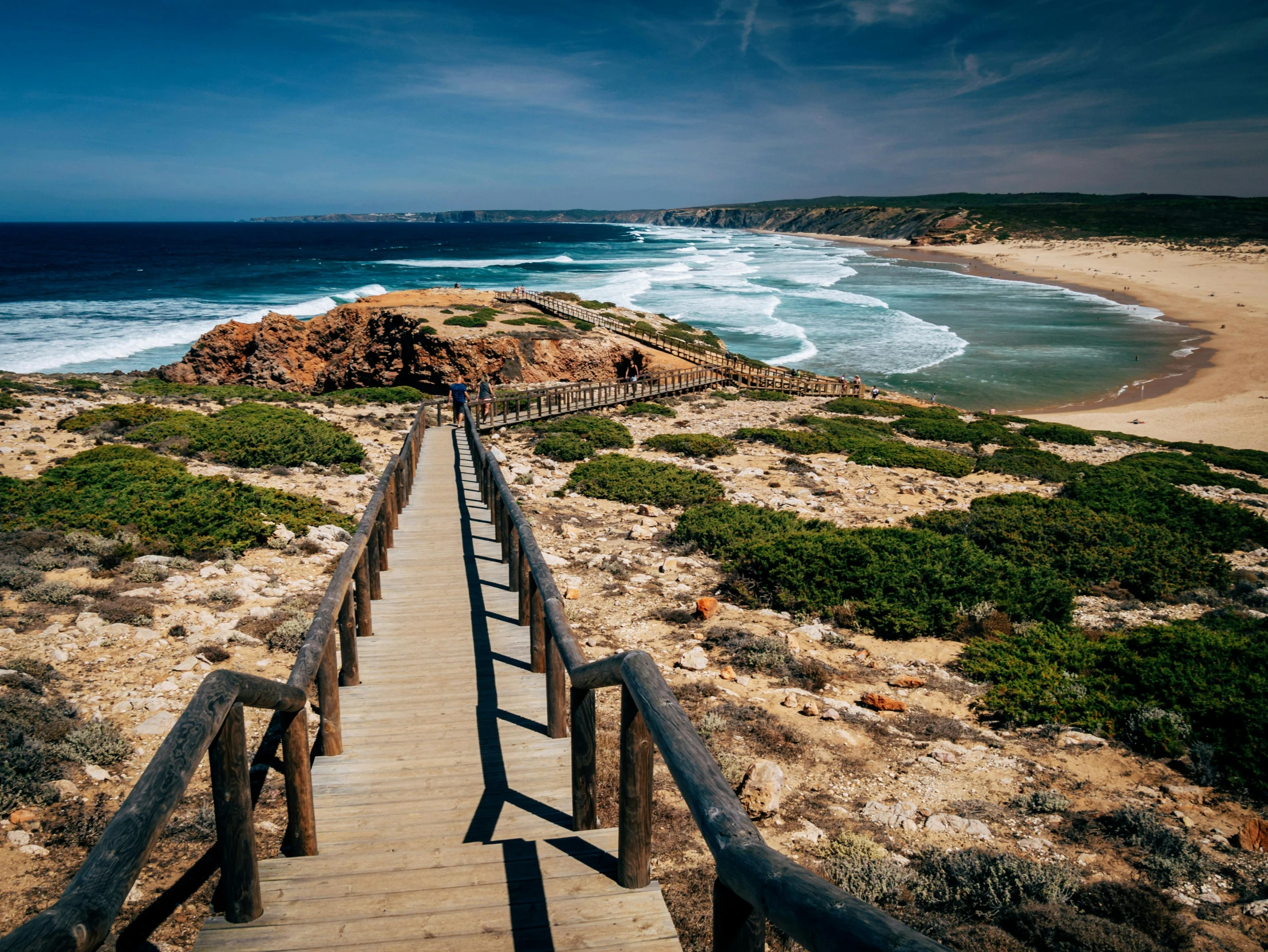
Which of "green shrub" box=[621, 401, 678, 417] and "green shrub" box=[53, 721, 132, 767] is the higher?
"green shrub" box=[53, 721, 132, 767]

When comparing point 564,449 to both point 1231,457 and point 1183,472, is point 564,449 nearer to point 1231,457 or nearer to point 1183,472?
point 1183,472

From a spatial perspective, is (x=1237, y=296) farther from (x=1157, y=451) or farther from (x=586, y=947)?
(x=586, y=947)

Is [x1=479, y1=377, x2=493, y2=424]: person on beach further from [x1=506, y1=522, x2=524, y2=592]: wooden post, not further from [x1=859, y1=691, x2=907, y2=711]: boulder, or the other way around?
[x1=859, y1=691, x2=907, y2=711]: boulder

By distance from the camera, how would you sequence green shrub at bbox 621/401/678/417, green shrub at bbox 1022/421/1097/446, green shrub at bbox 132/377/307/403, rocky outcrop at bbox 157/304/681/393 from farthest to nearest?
rocky outcrop at bbox 157/304/681/393 < green shrub at bbox 621/401/678/417 < green shrub at bbox 1022/421/1097/446 < green shrub at bbox 132/377/307/403

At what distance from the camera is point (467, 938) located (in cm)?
292

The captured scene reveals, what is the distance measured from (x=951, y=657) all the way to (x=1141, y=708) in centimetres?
183

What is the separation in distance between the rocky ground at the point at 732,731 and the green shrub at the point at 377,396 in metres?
15.1

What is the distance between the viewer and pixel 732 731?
6129 mm

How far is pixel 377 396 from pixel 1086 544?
22.0 meters

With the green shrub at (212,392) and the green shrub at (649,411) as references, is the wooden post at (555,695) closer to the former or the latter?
the green shrub at (649,411)

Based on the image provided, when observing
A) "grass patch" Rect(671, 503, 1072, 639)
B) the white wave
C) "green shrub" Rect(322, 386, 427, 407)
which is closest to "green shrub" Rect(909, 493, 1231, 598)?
"grass patch" Rect(671, 503, 1072, 639)

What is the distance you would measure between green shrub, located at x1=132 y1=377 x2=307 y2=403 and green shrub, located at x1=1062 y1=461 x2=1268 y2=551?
22.4 metres

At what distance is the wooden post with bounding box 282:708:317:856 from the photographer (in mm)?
3516

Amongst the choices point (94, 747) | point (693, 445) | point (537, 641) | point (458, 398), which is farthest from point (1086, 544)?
point (458, 398)
